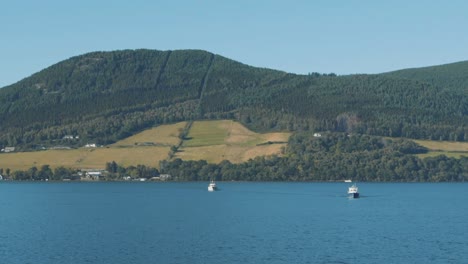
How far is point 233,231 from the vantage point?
10938cm

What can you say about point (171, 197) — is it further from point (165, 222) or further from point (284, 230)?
point (284, 230)

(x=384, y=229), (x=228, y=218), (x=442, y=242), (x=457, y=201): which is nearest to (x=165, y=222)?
(x=228, y=218)

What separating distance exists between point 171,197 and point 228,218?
58994 mm

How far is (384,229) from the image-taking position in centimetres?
11362

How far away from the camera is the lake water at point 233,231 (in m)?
87.7

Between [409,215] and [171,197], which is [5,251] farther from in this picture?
[171,197]

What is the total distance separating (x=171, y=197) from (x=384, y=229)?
80532 mm

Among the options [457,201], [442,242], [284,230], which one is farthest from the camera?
[457,201]

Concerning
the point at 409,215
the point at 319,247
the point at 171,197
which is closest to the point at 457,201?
the point at 409,215

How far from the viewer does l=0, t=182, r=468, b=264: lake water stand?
8769 cm

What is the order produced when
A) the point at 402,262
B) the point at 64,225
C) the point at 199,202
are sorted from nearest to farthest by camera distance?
the point at 402,262, the point at 64,225, the point at 199,202

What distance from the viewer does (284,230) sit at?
4360 inches

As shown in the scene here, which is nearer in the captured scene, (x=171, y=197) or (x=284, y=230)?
(x=284, y=230)

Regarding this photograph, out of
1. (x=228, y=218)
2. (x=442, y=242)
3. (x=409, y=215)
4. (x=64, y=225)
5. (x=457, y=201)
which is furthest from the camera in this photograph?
(x=457, y=201)
